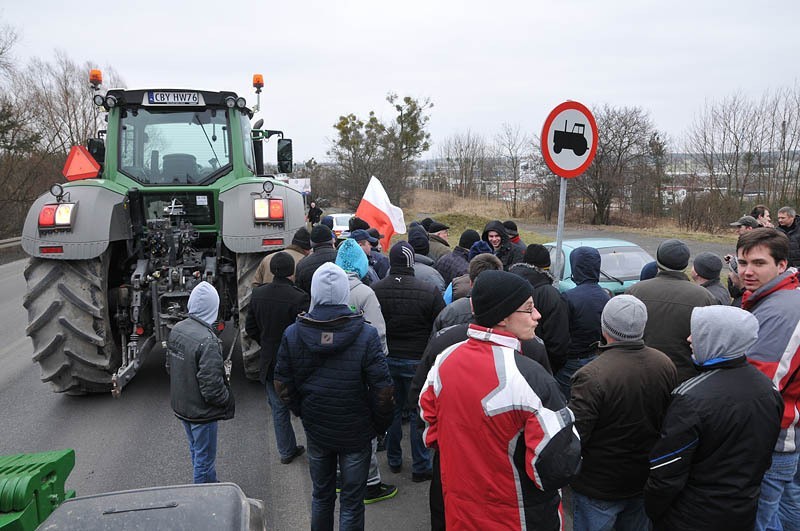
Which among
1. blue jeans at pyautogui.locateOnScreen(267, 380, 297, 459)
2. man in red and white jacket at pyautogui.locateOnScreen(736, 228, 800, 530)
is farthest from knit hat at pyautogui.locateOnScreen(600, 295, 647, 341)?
blue jeans at pyautogui.locateOnScreen(267, 380, 297, 459)

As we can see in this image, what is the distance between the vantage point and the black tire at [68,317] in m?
5.22

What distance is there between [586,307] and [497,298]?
7.48 ft

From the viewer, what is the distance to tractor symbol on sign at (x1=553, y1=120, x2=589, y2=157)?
4.35 metres

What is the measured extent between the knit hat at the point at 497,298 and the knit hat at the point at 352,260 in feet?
7.68

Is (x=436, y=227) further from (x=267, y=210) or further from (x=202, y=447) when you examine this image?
(x=202, y=447)

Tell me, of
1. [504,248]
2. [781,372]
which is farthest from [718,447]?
[504,248]

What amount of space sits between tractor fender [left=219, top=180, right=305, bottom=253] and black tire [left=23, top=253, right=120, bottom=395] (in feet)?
4.23

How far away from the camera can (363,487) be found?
3.35m

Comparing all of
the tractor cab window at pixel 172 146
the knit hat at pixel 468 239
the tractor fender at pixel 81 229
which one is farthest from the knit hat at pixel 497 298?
the tractor cab window at pixel 172 146

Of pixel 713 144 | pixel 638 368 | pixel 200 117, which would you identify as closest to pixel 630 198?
pixel 713 144

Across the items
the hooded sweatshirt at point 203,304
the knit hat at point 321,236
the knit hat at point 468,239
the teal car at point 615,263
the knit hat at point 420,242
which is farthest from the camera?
the teal car at point 615,263

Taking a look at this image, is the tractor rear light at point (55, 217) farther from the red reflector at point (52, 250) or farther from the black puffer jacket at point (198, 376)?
the black puffer jacket at point (198, 376)

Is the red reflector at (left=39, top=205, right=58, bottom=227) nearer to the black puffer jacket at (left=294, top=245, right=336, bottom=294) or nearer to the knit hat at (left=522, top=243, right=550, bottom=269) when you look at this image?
the black puffer jacket at (left=294, top=245, right=336, bottom=294)

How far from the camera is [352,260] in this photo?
4.73 m
